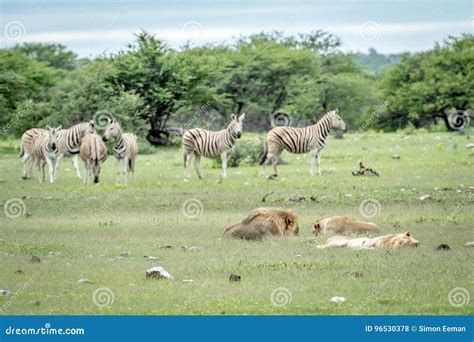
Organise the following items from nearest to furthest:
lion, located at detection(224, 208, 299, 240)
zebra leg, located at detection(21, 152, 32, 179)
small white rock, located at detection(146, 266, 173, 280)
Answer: small white rock, located at detection(146, 266, 173, 280), lion, located at detection(224, 208, 299, 240), zebra leg, located at detection(21, 152, 32, 179)

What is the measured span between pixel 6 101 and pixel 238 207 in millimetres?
20116

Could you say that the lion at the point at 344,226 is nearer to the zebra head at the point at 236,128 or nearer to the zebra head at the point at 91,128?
the zebra head at the point at 236,128

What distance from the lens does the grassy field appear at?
11.8 metres

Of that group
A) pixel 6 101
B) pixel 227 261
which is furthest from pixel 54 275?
pixel 6 101

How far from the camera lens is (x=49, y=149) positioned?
25.0 metres

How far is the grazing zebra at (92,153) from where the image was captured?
23562 millimetres
